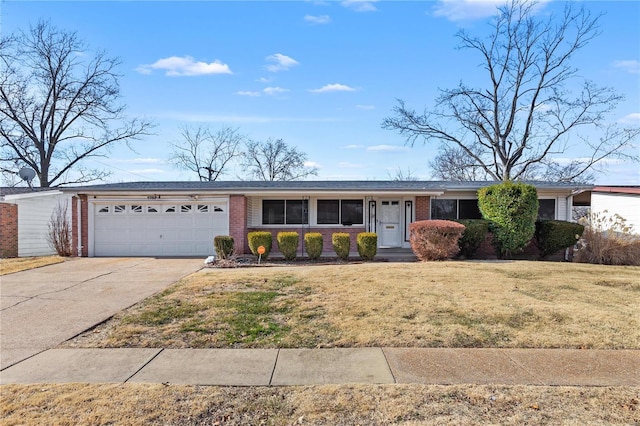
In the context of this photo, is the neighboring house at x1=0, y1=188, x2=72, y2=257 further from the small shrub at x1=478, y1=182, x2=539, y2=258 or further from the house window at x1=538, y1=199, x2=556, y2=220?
the house window at x1=538, y1=199, x2=556, y2=220

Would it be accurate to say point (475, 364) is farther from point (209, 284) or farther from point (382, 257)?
point (382, 257)

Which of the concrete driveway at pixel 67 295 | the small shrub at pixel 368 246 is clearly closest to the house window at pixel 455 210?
the small shrub at pixel 368 246

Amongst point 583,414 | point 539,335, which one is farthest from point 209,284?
point 583,414

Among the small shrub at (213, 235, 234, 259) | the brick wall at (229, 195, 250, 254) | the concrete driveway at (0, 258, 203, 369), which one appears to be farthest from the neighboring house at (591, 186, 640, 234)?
the concrete driveway at (0, 258, 203, 369)

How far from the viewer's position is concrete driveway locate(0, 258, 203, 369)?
559cm

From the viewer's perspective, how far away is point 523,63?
2741cm

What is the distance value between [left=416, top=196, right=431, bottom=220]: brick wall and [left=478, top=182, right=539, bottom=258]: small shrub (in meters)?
2.46

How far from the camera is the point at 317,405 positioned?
3.54 m

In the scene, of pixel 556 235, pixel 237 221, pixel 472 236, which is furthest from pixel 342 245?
pixel 556 235

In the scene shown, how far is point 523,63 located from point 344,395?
29.8m

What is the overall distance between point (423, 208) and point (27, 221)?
16.4 meters

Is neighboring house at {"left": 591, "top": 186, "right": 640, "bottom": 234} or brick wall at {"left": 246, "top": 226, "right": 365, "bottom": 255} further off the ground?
neighboring house at {"left": 591, "top": 186, "right": 640, "bottom": 234}

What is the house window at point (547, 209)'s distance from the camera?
52.1 feet

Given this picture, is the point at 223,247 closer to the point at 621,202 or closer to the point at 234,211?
the point at 234,211
